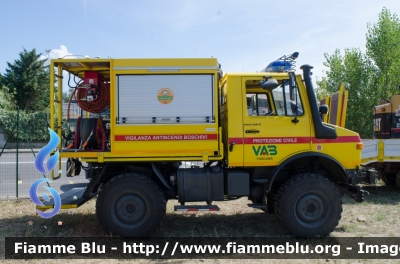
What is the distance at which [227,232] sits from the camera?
6.34m

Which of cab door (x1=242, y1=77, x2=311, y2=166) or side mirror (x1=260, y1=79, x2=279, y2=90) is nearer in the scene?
side mirror (x1=260, y1=79, x2=279, y2=90)

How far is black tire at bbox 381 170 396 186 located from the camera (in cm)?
1012

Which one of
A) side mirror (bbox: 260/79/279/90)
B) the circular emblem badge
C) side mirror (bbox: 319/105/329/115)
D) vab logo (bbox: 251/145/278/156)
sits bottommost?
vab logo (bbox: 251/145/278/156)

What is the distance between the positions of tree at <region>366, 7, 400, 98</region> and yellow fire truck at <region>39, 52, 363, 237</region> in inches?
574

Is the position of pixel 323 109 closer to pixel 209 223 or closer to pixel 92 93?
pixel 209 223

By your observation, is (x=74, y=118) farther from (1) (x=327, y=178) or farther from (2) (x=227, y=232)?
(1) (x=327, y=178)

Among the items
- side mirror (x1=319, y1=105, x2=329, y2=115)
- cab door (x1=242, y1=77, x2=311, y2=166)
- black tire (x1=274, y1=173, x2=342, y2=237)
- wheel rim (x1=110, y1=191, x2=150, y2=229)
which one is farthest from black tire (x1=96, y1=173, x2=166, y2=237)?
side mirror (x1=319, y1=105, x2=329, y2=115)

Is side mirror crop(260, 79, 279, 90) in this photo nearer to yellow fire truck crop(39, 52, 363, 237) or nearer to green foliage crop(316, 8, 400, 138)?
yellow fire truck crop(39, 52, 363, 237)

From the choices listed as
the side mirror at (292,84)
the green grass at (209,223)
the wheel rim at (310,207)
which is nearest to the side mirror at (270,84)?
the side mirror at (292,84)

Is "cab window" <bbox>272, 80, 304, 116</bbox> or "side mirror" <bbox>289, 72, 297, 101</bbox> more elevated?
"side mirror" <bbox>289, 72, 297, 101</bbox>

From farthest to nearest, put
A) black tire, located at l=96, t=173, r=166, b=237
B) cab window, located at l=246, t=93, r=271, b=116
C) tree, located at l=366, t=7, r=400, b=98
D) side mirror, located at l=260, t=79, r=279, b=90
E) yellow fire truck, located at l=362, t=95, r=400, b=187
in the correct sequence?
tree, located at l=366, t=7, r=400, b=98 < yellow fire truck, located at l=362, t=95, r=400, b=187 < cab window, located at l=246, t=93, r=271, b=116 < black tire, located at l=96, t=173, r=166, b=237 < side mirror, located at l=260, t=79, r=279, b=90

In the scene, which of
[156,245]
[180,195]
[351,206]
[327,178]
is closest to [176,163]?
[180,195]

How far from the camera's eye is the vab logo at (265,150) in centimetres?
589

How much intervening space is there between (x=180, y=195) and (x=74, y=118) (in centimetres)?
247
